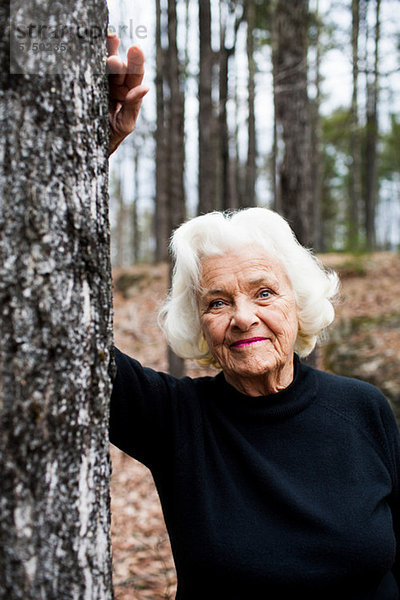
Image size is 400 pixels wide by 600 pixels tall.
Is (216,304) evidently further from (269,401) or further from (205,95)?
(205,95)

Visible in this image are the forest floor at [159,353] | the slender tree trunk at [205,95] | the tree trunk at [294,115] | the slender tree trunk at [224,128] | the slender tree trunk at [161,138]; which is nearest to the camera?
the forest floor at [159,353]

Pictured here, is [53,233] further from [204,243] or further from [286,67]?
[286,67]

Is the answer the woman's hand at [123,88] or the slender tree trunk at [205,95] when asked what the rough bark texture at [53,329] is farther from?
the slender tree trunk at [205,95]

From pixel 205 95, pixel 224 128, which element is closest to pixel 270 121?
pixel 224 128

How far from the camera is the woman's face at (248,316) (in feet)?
6.28

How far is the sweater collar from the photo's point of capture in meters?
1.94

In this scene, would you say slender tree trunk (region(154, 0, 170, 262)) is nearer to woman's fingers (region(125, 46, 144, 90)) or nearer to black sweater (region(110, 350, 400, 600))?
black sweater (region(110, 350, 400, 600))

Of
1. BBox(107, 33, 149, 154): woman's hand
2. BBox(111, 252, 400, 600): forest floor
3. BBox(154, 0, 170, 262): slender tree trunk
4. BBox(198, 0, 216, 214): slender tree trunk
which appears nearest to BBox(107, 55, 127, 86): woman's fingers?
BBox(107, 33, 149, 154): woman's hand

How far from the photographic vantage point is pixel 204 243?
Answer: 6.64ft

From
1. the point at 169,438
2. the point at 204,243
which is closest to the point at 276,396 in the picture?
the point at 169,438

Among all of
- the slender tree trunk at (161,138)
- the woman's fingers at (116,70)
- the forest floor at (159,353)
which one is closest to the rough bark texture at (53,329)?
the woman's fingers at (116,70)

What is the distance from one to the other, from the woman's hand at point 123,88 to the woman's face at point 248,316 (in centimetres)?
64

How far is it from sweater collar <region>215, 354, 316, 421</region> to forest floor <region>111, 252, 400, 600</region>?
2.53ft

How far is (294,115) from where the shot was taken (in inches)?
209
